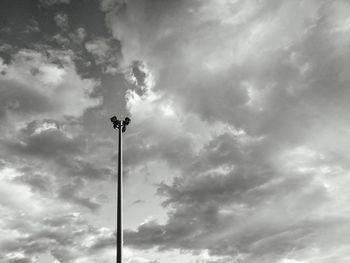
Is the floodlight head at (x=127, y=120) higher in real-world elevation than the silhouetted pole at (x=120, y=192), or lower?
higher

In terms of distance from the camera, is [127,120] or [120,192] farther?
[127,120]

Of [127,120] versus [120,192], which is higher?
A: [127,120]

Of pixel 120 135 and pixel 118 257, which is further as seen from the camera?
pixel 120 135

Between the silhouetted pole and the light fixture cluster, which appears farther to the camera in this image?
the light fixture cluster

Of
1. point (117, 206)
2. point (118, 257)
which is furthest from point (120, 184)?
point (118, 257)

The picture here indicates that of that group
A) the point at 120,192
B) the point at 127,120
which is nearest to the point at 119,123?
the point at 127,120

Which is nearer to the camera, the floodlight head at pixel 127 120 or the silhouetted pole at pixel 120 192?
the silhouetted pole at pixel 120 192

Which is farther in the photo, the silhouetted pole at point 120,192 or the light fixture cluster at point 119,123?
the light fixture cluster at point 119,123

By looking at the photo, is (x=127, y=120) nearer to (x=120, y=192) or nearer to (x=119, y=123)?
(x=119, y=123)

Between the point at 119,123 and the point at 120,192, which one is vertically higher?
the point at 119,123

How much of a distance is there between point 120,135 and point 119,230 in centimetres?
496

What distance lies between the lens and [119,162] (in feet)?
51.8

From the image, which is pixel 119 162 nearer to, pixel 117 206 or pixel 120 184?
pixel 120 184

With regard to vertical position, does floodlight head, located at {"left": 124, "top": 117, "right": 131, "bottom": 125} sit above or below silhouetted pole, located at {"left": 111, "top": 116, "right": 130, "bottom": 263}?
above
